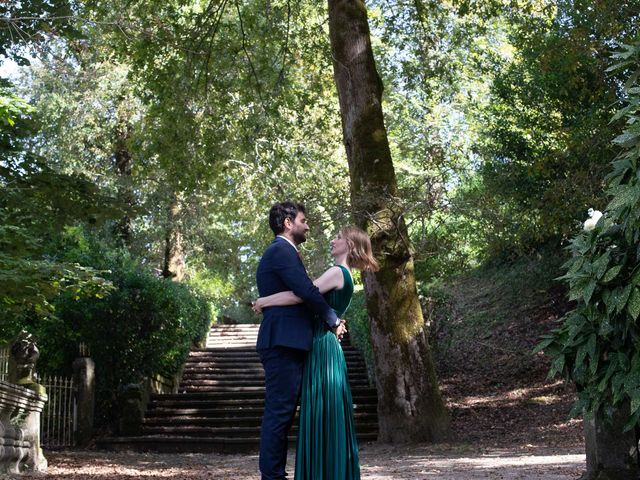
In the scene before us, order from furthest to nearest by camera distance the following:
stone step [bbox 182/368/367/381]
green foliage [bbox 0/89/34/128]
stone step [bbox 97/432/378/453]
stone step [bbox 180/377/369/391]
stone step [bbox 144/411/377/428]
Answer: stone step [bbox 182/368/367/381] < stone step [bbox 180/377/369/391] < stone step [bbox 144/411/377/428] < stone step [bbox 97/432/378/453] < green foliage [bbox 0/89/34/128]

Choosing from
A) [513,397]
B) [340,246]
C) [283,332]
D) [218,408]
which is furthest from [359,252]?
[218,408]

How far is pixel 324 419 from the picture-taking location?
→ 6.30 m

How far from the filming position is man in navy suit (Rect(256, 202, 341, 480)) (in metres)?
6.05

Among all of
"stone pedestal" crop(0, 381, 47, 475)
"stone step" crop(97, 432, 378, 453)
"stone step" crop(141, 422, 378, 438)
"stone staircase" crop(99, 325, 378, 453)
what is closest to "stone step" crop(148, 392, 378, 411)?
"stone staircase" crop(99, 325, 378, 453)

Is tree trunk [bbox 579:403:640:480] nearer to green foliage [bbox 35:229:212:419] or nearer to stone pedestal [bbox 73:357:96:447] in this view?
stone pedestal [bbox 73:357:96:447]

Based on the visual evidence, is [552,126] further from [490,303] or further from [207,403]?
[207,403]

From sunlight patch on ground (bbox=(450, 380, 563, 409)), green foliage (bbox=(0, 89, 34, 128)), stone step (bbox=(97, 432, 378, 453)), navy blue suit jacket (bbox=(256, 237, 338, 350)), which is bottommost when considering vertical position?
stone step (bbox=(97, 432, 378, 453))

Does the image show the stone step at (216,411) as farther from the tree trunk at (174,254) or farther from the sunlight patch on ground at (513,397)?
the tree trunk at (174,254)

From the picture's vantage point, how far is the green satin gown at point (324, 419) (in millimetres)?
6246

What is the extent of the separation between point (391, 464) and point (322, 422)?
19.3ft

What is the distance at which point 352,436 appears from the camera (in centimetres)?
641

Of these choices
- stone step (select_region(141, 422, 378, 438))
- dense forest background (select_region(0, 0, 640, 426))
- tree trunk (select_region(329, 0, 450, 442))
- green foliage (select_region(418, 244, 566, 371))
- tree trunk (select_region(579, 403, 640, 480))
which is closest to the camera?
tree trunk (select_region(579, 403, 640, 480))

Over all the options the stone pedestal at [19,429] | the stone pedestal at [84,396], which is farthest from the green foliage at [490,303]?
the stone pedestal at [19,429]

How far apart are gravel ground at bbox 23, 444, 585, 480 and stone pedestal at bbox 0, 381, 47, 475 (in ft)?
1.12
